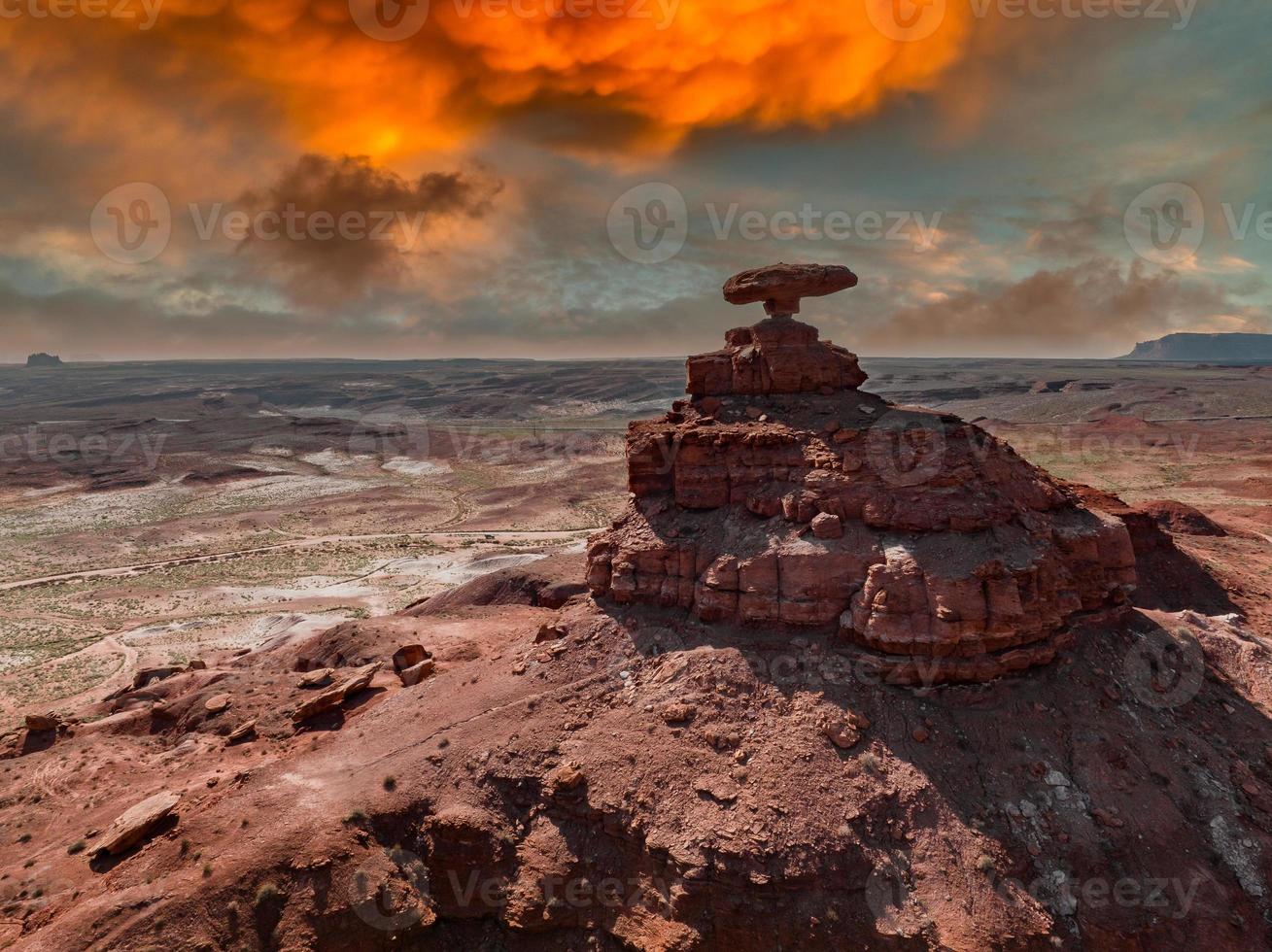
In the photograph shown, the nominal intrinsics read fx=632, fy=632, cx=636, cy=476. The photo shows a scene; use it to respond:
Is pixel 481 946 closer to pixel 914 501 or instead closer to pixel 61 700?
pixel 914 501

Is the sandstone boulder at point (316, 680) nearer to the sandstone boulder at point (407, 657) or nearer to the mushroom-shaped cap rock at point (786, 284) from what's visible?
the sandstone boulder at point (407, 657)

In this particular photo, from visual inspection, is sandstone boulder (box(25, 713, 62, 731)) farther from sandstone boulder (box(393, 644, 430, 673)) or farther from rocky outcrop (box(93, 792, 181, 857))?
sandstone boulder (box(393, 644, 430, 673))

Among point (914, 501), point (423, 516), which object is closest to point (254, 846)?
point (914, 501)

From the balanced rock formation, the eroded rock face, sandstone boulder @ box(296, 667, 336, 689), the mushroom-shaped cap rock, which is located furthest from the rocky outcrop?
the mushroom-shaped cap rock

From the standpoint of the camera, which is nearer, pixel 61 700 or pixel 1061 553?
pixel 1061 553

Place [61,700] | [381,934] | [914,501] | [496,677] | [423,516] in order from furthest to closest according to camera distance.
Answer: [423,516] → [61,700] → [496,677] → [914,501] → [381,934]

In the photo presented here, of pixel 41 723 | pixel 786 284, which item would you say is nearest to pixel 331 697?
pixel 41 723
